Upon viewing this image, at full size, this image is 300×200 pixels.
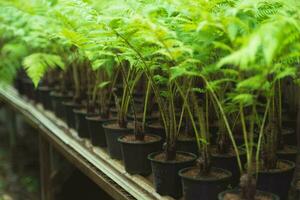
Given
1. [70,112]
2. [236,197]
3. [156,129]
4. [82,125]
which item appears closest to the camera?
[236,197]

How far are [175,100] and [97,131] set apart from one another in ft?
2.03

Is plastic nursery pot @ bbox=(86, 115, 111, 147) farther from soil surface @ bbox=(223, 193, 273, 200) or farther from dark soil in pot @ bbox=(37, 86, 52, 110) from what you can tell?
soil surface @ bbox=(223, 193, 273, 200)

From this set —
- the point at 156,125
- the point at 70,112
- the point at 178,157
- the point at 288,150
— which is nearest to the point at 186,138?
the point at 178,157

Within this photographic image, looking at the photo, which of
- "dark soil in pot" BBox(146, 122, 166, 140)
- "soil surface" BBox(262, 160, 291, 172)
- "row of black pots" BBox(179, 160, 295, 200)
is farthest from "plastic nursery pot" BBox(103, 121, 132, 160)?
"soil surface" BBox(262, 160, 291, 172)

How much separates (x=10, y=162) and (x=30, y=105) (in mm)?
1351

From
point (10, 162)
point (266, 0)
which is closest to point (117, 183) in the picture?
point (266, 0)

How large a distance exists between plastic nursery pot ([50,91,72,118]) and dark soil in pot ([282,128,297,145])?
2.06 m

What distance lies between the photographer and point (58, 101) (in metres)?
4.09

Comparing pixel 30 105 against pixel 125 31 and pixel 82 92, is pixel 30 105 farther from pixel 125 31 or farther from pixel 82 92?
pixel 125 31

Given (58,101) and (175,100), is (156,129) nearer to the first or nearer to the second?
(175,100)

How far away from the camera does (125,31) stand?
190cm

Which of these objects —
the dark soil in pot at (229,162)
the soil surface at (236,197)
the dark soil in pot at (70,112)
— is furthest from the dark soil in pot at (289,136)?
the dark soil in pot at (70,112)

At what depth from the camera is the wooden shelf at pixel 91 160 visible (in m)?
2.33

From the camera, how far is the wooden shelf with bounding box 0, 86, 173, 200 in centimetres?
233
